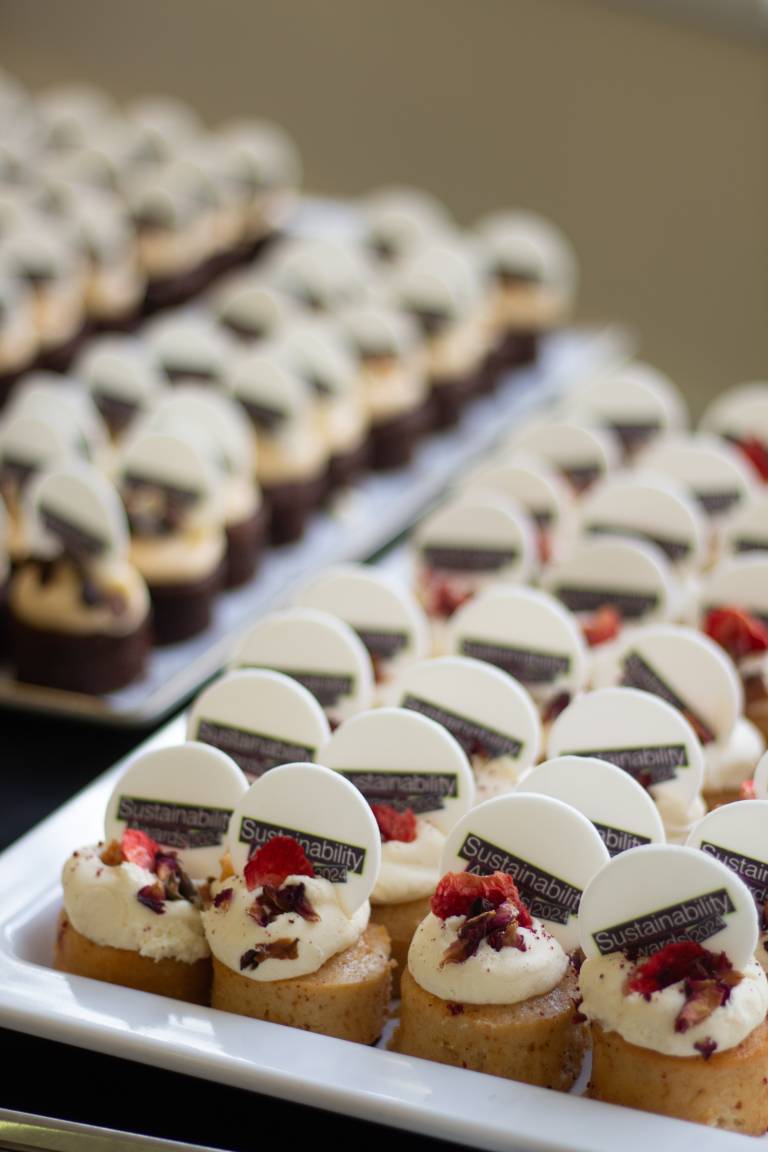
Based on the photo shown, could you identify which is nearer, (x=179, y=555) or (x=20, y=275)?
(x=179, y=555)

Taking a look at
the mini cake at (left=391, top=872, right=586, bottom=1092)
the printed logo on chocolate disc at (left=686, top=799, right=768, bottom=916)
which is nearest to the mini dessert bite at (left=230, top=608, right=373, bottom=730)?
the mini cake at (left=391, top=872, right=586, bottom=1092)

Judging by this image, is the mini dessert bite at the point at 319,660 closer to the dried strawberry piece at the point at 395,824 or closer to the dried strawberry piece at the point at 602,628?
the dried strawberry piece at the point at 395,824

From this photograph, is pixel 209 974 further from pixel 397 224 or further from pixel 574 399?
pixel 397 224

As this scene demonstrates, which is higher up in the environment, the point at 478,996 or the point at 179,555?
the point at 478,996

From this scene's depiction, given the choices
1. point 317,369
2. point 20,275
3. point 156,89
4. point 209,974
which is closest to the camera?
point 209,974

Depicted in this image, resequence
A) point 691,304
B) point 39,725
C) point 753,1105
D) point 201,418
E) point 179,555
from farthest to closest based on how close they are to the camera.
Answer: point 691,304 → point 201,418 → point 179,555 → point 39,725 → point 753,1105

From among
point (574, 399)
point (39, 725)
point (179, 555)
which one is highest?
point (574, 399)

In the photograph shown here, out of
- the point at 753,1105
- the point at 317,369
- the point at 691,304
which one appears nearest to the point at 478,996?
the point at 753,1105
